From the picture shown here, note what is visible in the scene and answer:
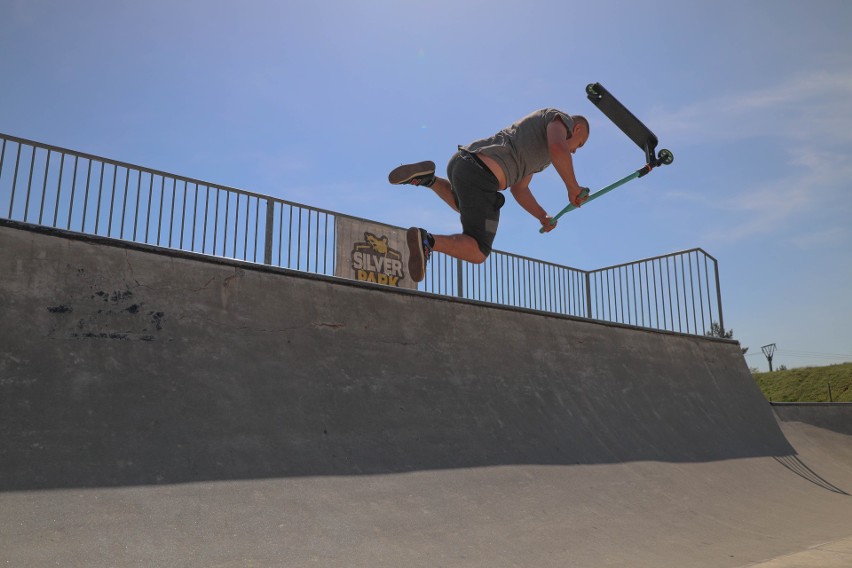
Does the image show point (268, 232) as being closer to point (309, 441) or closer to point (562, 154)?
point (309, 441)

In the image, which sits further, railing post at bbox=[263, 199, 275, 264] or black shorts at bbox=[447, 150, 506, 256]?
railing post at bbox=[263, 199, 275, 264]

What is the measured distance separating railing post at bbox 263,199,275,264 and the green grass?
70.1 feet

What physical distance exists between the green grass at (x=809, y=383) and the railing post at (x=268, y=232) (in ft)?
70.1

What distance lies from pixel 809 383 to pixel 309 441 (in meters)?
27.3

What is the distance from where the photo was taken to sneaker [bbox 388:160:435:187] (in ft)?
14.1

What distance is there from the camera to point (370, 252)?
962cm

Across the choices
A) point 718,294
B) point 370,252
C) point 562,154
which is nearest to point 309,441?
point 562,154

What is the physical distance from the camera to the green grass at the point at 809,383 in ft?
81.0

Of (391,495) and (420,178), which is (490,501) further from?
(420,178)

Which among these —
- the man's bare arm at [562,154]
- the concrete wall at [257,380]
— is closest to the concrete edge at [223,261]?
the concrete wall at [257,380]

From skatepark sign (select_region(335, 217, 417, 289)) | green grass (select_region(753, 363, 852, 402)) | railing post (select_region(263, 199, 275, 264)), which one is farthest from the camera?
green grass (select_region(753, 363, 852, 402))

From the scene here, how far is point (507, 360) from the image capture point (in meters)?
7.38

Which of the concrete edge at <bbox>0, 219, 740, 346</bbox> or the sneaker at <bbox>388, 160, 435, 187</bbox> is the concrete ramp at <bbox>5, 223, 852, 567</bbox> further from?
the sneaker at <bbox>388, 160, 435, 187</bbox>

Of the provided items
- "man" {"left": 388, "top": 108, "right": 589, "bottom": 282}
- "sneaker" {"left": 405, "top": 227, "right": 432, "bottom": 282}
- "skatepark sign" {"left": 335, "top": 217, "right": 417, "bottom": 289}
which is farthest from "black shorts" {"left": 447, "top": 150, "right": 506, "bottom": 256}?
"skatepark sign" {"left": 335, "top": 217, "right": 417, "bottom": 289}
